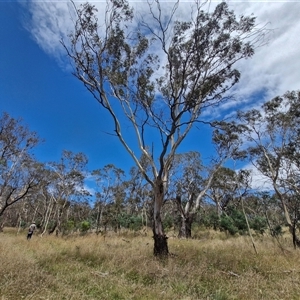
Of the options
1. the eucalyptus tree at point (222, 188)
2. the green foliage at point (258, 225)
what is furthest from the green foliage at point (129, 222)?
the green foliage at point (258, 225)

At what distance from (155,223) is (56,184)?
2041 cm

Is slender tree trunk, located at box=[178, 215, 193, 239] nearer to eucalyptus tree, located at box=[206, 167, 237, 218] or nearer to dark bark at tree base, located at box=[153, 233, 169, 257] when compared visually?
eucalyptus tree, located at box=[206, 167, 237, 218]

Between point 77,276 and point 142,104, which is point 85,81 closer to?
point 142,104

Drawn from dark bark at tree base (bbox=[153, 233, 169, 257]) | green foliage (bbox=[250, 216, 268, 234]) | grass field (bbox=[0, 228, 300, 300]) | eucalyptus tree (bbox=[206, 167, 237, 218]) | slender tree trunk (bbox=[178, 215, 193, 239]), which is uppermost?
eucalyptus tree (bbox=[206, 167, 237, 218])

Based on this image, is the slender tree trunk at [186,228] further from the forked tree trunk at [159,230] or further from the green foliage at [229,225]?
the forked tree trunk at [159,230]

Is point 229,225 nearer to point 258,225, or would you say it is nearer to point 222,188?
point 258,225

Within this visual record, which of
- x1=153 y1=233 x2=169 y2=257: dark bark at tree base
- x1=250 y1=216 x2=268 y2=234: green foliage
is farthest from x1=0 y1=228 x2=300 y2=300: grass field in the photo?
x1=250 y1=216 x2=268 y2=234: green foliage

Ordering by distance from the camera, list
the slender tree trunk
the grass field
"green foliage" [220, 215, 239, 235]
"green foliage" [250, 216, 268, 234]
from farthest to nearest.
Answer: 1. "green foliage" [250, 216, 268, 234]
2. "green foliage" [220, 215, 239, 235]
3. the slender tree trunk
4. the grass field

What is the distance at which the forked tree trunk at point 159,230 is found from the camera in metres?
7.60

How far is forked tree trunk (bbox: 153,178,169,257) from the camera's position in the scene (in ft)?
24.9

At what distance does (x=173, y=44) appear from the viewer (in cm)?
871

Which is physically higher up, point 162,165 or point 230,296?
point 162,165

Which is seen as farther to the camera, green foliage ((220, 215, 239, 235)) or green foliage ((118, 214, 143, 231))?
green foliage ((118, 214, 143, 231))

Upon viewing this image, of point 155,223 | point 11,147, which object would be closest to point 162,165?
point 155,223
